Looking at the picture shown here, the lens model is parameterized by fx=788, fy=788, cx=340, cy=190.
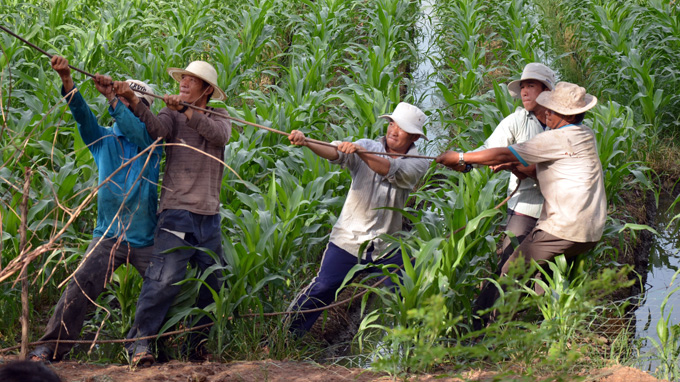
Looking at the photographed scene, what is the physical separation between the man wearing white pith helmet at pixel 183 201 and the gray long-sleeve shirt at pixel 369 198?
0.68 meters

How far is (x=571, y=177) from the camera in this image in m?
3.99

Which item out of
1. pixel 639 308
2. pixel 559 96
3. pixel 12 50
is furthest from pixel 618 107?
pixel 12 50

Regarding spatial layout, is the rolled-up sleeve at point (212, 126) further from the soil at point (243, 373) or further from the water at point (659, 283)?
the water at point (659, 283)

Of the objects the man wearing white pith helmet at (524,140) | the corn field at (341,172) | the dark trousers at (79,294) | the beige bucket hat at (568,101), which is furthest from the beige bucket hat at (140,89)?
the beige bucket hat at (568,101)

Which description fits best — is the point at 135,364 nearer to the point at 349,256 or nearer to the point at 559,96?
the point at 349,256

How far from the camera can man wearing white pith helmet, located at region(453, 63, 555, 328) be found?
4.38m

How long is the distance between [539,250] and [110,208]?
2.18 m

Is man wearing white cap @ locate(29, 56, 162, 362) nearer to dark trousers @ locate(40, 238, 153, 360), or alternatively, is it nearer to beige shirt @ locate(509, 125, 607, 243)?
dark trousers @ locate(40, 238, 153, 360)

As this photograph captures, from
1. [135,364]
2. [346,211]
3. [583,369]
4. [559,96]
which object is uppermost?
[559,96]

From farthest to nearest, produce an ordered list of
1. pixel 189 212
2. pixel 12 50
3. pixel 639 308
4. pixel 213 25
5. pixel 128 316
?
pixel 213 25, pixel 12 50, pixel 639 308, pixel 128 316, pixel 189 212

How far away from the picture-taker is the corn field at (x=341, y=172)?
12.0 ft

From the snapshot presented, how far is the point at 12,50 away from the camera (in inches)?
277

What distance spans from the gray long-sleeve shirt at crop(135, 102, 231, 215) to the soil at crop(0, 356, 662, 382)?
77cm

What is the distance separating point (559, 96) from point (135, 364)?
8.13 ft
